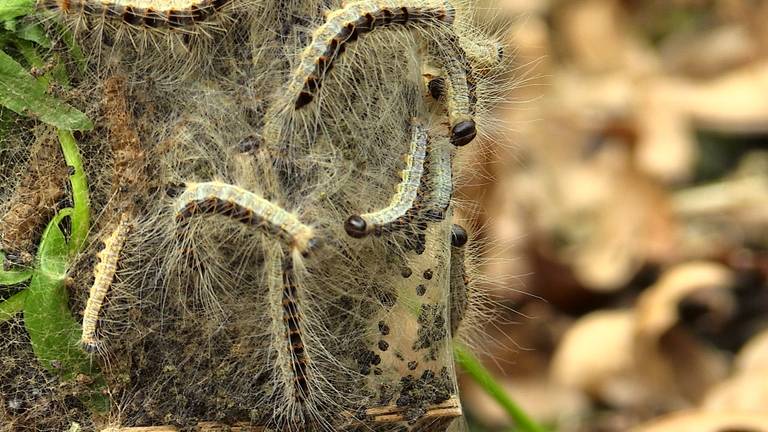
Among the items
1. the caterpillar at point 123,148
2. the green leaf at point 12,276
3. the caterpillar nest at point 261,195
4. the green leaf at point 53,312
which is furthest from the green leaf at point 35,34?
the green leaf at point 12,276

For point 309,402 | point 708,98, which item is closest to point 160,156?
point 309,402

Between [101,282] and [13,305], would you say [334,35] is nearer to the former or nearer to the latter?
[101,282]

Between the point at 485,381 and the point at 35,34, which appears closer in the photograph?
the point at 35,34

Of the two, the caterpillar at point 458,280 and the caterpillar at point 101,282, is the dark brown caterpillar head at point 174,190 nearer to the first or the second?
the caterpillar at point 101,282

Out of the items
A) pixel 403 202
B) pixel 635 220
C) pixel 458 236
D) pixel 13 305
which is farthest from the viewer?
pixel 635 220

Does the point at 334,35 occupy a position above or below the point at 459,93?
above

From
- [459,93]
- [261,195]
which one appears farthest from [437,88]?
[261,195]

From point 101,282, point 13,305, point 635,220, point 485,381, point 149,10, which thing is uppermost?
point 149,10
